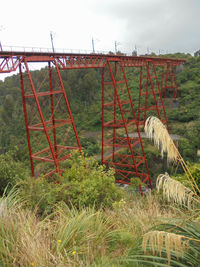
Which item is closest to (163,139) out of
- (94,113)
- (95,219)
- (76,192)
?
(95,219)

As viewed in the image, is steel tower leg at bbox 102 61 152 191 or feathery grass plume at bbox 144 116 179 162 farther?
steel tower leg at bbox 102 61 152 191

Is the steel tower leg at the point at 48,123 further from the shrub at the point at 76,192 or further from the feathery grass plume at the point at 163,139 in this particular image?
the feathery grass plume at the point at 163,139

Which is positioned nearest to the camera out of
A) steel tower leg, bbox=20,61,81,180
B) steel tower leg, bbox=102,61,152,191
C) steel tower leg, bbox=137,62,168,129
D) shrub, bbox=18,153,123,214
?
shrub, bbox=18,153,123,214

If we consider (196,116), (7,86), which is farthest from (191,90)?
(7,86)

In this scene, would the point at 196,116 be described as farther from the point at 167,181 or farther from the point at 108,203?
the point at 167,181

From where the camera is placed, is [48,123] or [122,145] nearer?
[48,123]

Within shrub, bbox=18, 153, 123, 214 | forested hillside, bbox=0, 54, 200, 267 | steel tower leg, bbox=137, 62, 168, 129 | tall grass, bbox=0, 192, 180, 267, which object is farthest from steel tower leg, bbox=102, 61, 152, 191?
tall grass, bbox=0, 192, 180, 267

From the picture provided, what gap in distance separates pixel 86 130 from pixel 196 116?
1082 cm

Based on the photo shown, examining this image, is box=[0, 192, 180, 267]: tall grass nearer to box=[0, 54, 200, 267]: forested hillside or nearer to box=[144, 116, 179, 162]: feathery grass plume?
box=[0, 54, 200, 267]: forested hillside

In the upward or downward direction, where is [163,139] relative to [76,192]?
upward

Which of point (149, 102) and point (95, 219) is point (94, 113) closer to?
point (149, 102)

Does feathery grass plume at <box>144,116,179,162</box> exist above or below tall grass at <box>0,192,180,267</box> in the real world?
above

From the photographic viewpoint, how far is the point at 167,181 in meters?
2.33

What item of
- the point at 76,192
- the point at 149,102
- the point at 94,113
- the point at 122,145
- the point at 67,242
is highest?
the point at 149,102
